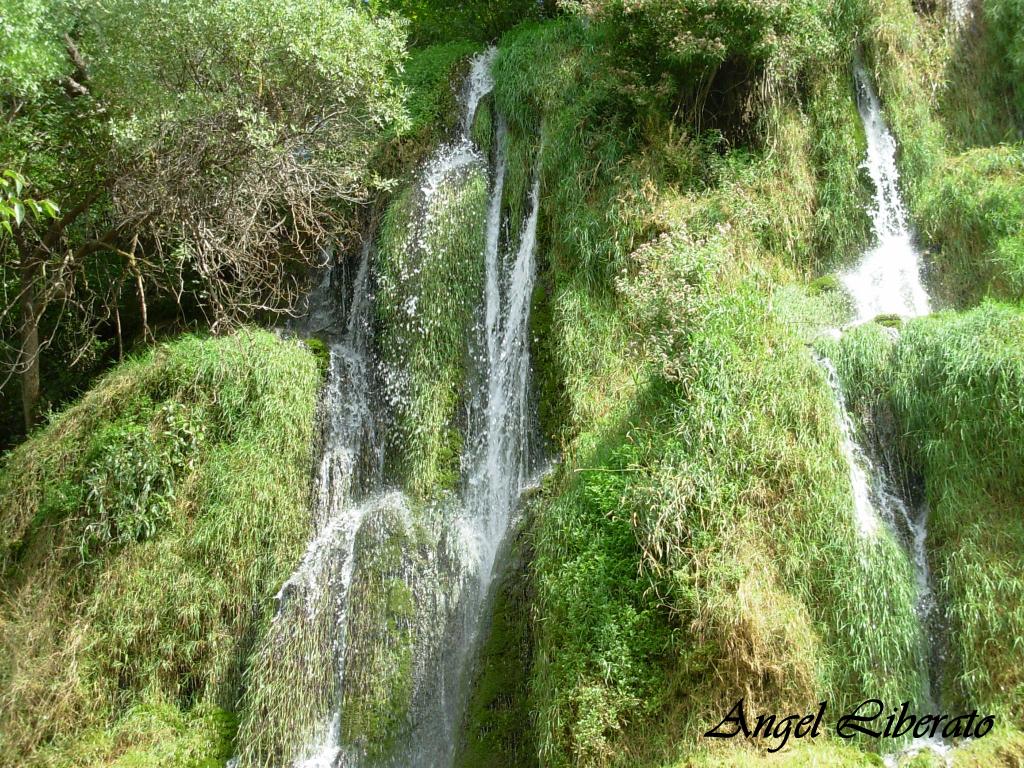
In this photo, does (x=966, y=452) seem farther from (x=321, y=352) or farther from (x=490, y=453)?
(x=321, y=352)

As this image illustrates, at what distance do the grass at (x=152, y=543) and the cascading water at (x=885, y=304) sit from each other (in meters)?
5.56

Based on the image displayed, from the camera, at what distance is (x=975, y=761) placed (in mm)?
4848

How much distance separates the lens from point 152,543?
848cm

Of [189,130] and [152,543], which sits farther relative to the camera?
[189,130]

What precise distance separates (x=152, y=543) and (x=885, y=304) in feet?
26.6

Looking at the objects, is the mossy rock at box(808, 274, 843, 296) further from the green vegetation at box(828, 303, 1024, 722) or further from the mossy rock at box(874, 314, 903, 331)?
the green vegetation at box(828, 303, 1024, 722)

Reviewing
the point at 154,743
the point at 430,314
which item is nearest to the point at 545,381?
the point at 430,314

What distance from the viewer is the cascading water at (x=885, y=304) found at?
19.7 feet

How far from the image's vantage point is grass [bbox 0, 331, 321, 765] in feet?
25.2

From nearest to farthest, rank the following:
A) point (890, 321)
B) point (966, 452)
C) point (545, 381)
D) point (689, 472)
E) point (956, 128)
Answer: point (966, 452) → point (689, 472) → point (890, 321) → point (545, 381) → point (956, 128)

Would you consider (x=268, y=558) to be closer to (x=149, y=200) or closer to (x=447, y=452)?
(x=447, y=452)

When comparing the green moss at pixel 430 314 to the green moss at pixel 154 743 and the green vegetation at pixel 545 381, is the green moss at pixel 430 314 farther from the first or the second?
the green moss at pixel 154 743

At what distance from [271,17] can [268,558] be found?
20.2 feet

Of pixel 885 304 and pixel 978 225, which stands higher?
pixel 978 225
